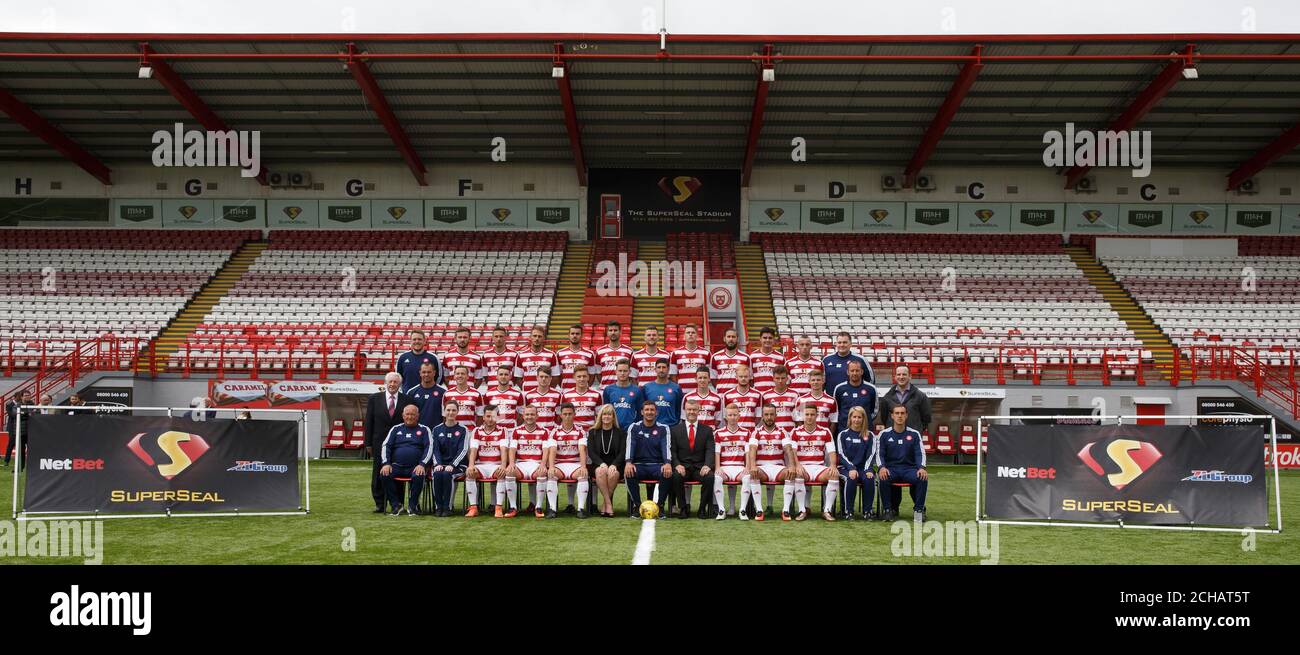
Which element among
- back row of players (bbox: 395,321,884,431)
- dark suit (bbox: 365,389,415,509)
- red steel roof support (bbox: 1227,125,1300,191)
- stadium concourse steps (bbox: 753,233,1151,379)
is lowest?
dark suit (bbox: 365,389,415,509)

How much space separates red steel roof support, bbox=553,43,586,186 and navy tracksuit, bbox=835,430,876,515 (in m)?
15.7

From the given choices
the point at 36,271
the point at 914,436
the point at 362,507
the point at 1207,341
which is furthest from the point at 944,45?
the point at 36,271

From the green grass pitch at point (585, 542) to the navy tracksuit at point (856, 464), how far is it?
0.42 metres

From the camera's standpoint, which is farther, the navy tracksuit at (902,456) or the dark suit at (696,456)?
the dark suit at (696,456)

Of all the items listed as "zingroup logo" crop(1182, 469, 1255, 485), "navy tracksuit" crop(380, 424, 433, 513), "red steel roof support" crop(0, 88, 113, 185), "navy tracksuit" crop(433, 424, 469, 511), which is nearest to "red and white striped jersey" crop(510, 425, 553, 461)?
"navy tracksuit" crop(433, 424, 469, 511)

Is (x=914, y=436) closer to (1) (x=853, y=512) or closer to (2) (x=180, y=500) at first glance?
(1) (x=853, y=512)

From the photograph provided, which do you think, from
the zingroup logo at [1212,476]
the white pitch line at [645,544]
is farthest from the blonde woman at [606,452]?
the zingroup logo at [1212,476]

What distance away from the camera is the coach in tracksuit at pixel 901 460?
10.0 m

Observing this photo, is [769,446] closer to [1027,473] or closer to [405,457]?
[1027,473]

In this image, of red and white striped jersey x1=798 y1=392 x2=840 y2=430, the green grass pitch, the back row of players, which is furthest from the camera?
the back row of players

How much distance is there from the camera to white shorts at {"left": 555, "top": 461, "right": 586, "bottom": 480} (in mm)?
10375

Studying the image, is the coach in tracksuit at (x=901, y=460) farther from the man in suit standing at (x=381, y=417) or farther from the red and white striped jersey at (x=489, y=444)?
the man in suit standing at (x=381, y=417)

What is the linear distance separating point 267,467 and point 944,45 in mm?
19118

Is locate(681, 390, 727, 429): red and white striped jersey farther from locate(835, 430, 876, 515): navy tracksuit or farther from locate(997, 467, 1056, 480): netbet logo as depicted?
locate(997, 467, 1056, 480): netbet logo
